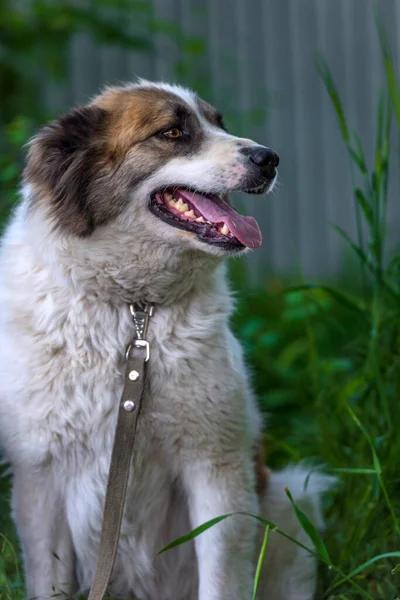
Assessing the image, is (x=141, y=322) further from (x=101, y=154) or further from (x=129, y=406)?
(x=101, y=154)

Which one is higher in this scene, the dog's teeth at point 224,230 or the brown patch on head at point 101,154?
the brown patch on head at point 101,154

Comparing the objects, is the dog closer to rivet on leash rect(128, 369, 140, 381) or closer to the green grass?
rivet on leash rect(128, 369, 140, 381)

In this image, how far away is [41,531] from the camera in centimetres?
262

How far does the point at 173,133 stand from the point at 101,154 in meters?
0.23

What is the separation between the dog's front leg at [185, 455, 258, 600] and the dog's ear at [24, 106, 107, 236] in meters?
0.79

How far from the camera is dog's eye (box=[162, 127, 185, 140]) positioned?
108 inches

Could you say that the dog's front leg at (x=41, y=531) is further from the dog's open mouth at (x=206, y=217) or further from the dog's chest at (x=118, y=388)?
the dog's open mouth at (x=206, y=217)

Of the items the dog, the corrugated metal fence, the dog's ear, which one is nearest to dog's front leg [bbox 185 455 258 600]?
the dog

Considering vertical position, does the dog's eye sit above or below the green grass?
above

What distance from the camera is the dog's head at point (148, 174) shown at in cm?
261

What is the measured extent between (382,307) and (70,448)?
131 centimetres

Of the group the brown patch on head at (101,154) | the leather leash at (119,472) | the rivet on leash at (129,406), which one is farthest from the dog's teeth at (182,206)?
the rivet on leash at (129,406)

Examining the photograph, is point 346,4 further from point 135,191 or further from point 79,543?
Answer: point 79,543

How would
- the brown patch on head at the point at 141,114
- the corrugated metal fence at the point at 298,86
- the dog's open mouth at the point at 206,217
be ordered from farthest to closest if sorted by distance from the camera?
the corrugated metal fence at the point at 298,86, the brown patch on head at the point at 141,114, the dog's open mouth at the point at 206,217
